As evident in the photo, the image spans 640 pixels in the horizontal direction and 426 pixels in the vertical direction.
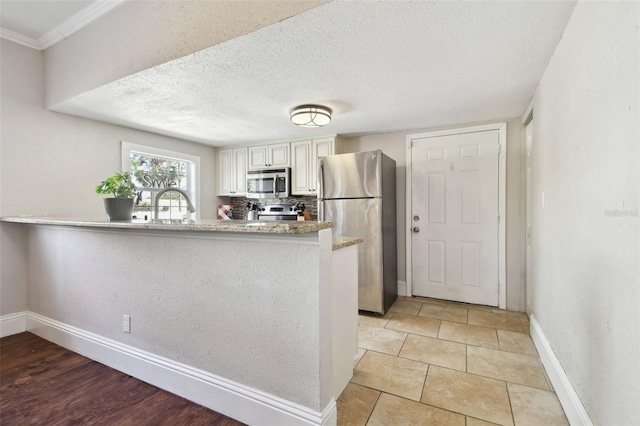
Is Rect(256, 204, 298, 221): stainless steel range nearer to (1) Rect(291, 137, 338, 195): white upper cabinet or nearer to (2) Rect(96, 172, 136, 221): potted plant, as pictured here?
(1) Rect(291, 137, 338, 195): white upper cabinet

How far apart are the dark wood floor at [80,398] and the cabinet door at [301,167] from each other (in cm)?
278

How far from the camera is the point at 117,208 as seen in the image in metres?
2.02

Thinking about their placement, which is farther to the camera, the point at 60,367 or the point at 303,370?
the point at 60,367

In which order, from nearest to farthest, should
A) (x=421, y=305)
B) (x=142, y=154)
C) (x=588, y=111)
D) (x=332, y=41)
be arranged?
1. (x=588, y=111)
2. (x=332, y=41)
3. (x=421, y=305)
4. (x=142, y=154)

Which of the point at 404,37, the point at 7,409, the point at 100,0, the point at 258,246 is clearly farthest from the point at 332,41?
the point at 7,409

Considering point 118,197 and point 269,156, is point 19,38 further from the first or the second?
point 269,156

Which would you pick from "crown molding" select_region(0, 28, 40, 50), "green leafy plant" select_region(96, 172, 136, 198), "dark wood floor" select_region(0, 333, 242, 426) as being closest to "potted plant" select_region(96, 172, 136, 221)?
"green leafy plant" select_region(96, 172, 136, 198)

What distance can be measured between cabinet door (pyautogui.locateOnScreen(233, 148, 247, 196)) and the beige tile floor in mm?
2822

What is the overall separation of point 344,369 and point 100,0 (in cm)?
322

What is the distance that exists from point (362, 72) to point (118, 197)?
6.55 ft

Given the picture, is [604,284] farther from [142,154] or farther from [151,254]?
[142,154]

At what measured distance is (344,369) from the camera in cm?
177

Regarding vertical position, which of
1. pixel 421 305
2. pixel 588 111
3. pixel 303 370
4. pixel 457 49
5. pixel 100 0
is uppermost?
pixel 100 0

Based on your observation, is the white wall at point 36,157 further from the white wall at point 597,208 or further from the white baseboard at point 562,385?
the white baseboard at point 562,385
